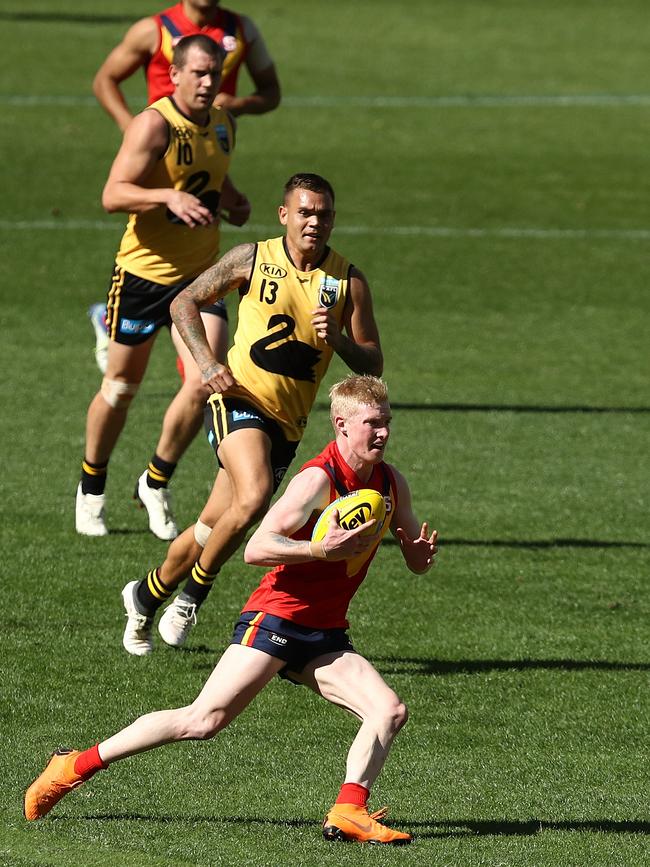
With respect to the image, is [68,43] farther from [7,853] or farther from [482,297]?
[7,853]

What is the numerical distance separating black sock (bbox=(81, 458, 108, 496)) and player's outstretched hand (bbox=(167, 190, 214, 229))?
2.09m

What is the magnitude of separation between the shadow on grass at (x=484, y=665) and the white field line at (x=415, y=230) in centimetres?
1344

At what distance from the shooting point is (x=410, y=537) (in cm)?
664

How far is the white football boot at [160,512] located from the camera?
10.4 metres

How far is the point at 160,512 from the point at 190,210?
227 cm

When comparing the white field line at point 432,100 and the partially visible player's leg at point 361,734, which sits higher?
the partially visible player's leg at point 361,734

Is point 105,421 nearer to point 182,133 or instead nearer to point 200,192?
point 200,192

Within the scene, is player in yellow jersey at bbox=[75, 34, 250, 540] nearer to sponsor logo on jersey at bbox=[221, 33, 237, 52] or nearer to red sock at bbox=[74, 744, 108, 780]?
sponsor logo on jersey at bbox=[221, 33, 237, 52]

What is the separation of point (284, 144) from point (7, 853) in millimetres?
21303

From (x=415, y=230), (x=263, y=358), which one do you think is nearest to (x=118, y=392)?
(x=263, y=358)

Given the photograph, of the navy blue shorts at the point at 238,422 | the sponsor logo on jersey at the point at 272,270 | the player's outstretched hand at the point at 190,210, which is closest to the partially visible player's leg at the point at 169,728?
the navy blue shorts at the point at 238,422

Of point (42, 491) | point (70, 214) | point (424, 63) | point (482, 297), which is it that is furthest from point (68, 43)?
point (42, 491)

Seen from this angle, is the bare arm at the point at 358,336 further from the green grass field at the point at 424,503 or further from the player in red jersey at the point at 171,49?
the player in red jersey at the point at 171,49

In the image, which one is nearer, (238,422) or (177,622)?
(238,422)
